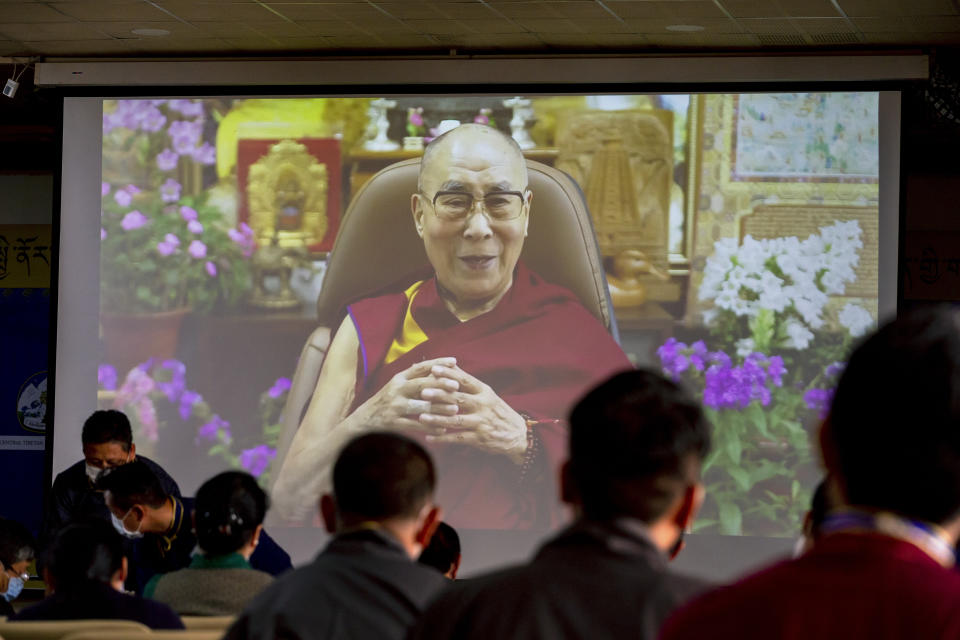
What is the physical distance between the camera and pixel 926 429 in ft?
3.06

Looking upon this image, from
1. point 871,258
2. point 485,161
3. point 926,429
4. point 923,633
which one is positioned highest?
point 485,161

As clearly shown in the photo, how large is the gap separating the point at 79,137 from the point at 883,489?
657 centimetres

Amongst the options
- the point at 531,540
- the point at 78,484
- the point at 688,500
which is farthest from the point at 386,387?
the point at 688,500

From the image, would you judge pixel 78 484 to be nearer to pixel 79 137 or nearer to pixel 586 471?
pixel 79 137

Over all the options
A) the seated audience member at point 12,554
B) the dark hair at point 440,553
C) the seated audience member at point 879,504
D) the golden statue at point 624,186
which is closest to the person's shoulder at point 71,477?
the seated audience member at point 12,554

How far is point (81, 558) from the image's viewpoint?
8.64 ft

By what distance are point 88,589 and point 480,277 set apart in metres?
4.06

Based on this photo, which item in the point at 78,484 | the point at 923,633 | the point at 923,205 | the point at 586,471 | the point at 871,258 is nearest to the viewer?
the point at 923,633

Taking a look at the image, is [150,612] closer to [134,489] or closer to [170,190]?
[134,489]

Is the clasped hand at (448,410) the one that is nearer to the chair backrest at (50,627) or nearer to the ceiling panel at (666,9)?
the ceiling panel at (666,9)

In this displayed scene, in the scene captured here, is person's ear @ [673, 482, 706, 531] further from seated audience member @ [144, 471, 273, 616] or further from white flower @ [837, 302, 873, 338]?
white flower @ [837, 302, 873, 338]

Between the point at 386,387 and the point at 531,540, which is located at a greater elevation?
the point at 386,387

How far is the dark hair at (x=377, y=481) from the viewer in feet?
6.17

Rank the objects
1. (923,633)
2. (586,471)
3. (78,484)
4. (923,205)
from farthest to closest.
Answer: (923,205) → (78,484) → (586,471) → (923,633)
